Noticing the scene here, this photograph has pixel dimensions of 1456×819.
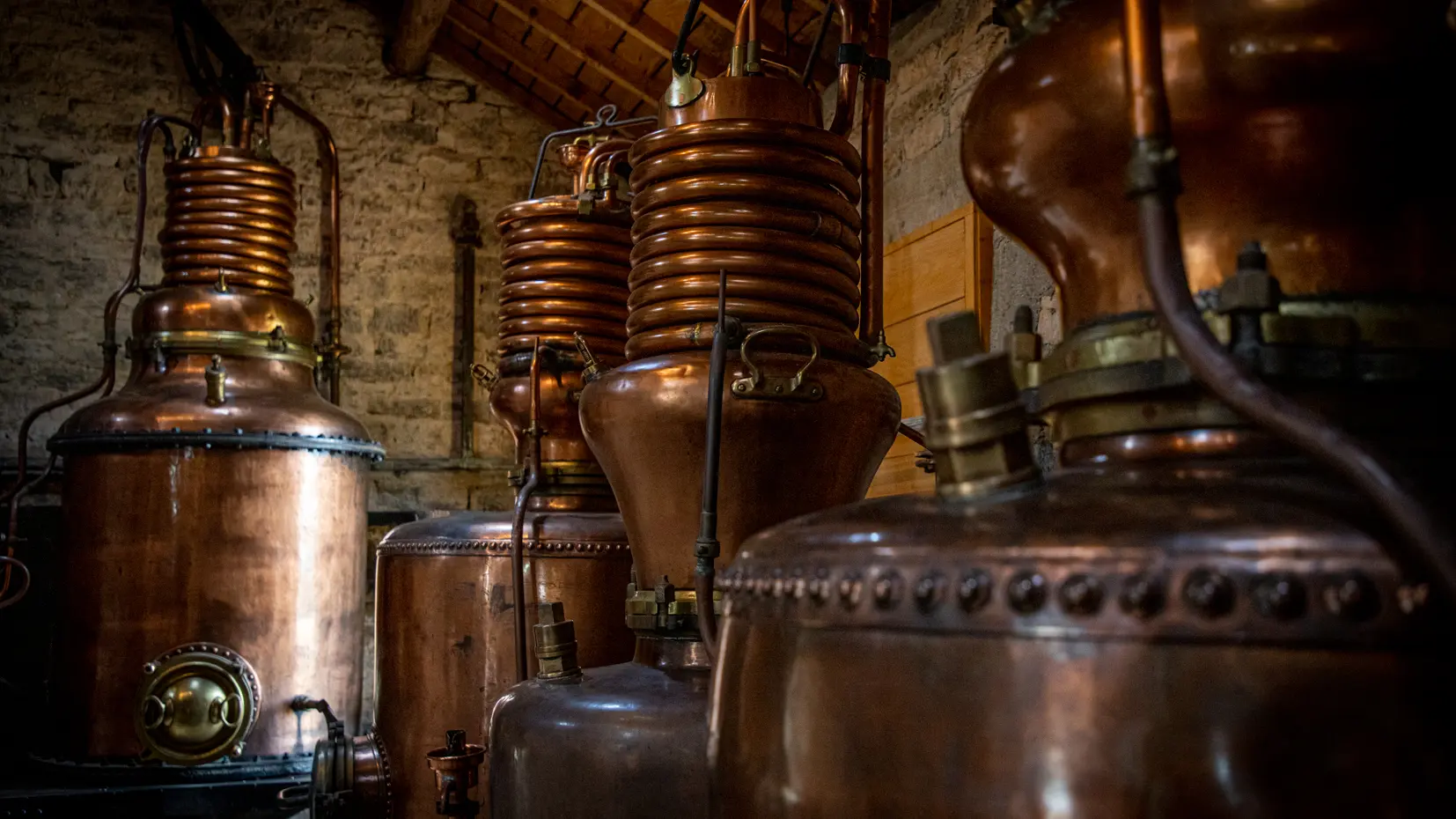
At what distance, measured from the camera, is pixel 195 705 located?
4391 millimetres

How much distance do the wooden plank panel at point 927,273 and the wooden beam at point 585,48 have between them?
2.46 m

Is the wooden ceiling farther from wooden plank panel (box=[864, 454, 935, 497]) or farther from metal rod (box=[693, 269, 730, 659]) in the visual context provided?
metal rod (box=[693, 269, 730, 659])

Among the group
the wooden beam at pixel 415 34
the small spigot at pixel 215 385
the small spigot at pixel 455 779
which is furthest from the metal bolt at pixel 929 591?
the wooden beam at pixel 415 34

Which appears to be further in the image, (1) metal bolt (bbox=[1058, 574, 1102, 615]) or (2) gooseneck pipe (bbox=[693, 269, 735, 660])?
(2) gooseneck pipe (bbox=[693, 269, 735, 660])

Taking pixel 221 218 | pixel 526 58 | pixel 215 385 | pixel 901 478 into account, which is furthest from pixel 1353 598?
pixel 526 58

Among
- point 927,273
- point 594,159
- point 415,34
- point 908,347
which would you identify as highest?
point 415,34

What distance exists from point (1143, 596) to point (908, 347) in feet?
12.9

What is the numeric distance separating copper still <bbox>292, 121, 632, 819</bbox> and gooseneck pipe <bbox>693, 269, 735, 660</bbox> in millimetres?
1145

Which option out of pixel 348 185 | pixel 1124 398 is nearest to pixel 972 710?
pixel 1124 398

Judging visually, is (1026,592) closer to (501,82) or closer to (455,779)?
(455,779)

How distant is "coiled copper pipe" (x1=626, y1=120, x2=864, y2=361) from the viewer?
7.38 ft

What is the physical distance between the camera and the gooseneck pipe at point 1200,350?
785 mm

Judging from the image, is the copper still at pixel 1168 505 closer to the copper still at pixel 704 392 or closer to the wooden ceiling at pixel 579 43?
the copper still at pixel 704 392

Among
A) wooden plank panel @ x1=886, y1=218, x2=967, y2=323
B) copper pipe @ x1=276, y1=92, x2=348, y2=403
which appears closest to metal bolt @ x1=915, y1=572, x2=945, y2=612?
wooden plank panel @ x1=886, y1=218, x2=967, y2=323
